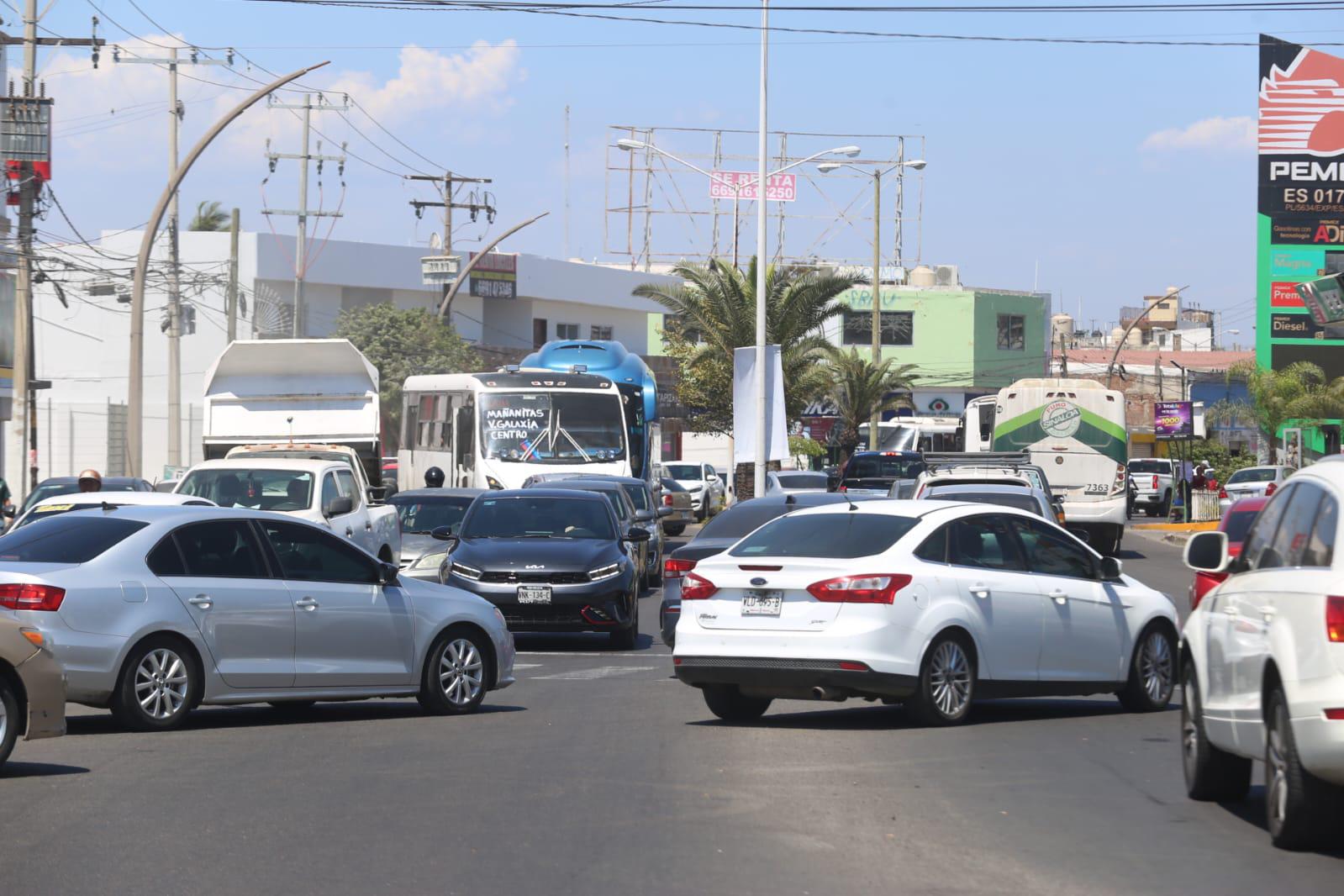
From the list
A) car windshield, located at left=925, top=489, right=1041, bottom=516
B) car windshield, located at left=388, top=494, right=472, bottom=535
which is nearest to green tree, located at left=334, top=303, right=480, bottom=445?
car windshield, located at left=388, top=494, right=472, bottom=535

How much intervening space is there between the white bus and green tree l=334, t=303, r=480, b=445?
32.1 m

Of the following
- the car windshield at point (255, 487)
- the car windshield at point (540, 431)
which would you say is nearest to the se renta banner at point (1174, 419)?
the car windshield at point (540, 431)

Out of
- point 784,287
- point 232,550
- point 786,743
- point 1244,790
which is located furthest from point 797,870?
point 784,287

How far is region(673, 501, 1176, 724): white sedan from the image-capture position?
11562mm

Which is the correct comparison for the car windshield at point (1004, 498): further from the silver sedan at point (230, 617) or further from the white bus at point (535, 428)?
the white bus at point (535, 428)

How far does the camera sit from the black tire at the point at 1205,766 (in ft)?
28.7

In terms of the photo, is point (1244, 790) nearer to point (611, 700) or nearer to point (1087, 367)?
point (611, 700)

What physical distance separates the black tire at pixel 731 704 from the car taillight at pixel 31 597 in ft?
14.1

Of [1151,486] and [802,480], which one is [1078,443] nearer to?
[802,480]

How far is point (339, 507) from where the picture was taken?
19.6 metres

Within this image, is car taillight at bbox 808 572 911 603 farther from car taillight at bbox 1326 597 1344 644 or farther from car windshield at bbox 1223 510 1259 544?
car windshield at bbox 1223 510 1259 544

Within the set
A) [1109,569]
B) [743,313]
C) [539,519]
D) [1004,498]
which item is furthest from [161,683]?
[743,313]

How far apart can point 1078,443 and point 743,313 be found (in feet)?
45.6

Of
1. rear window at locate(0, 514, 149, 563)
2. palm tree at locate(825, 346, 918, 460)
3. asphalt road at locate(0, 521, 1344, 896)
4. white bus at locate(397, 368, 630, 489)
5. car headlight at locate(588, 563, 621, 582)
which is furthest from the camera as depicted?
palm tree at locate(825, 346, 918, 460)
